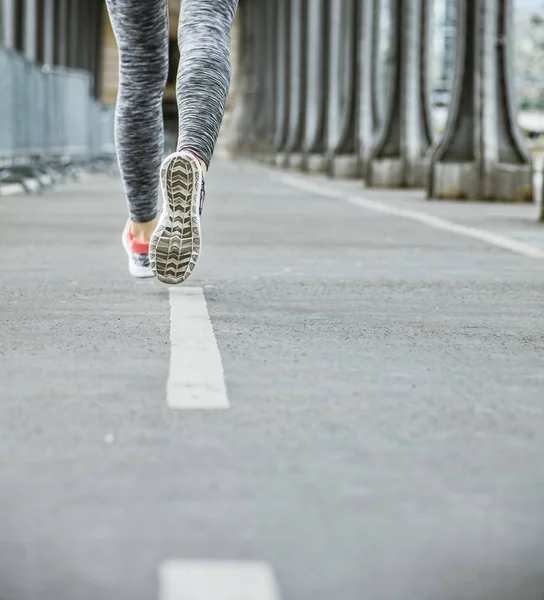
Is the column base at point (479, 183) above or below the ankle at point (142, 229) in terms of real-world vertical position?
below

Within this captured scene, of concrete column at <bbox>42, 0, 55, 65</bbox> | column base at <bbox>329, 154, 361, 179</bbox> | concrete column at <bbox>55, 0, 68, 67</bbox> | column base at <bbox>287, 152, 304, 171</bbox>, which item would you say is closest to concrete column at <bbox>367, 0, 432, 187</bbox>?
column base at <bbox>329, 154, 361, 179</bbox>

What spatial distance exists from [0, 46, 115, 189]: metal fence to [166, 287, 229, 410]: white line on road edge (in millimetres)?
13762

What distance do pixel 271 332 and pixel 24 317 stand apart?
82 cm

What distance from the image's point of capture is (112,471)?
9.53ft

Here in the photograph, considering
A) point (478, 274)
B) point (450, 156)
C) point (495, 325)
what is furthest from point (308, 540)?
point (450, 156)

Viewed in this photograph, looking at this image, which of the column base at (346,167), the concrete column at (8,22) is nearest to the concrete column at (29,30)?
the concrete column at (8,22)

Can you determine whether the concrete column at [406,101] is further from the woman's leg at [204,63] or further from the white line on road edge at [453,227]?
the woman's leg at [204,63]

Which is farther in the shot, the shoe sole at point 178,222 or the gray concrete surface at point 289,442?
the shoe sole at point 178,222

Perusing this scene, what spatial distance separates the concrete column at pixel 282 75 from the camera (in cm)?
5391

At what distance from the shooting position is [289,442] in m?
3.21

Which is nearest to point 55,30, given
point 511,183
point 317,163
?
point 317,163

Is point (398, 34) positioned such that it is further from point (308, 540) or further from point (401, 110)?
point (308, 540)

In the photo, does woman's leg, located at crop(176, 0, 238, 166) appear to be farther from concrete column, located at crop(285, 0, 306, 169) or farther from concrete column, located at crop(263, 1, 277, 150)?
concrete column, located at crop(263, 1, 277, 150)

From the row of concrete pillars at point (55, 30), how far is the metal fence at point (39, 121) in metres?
2.11
